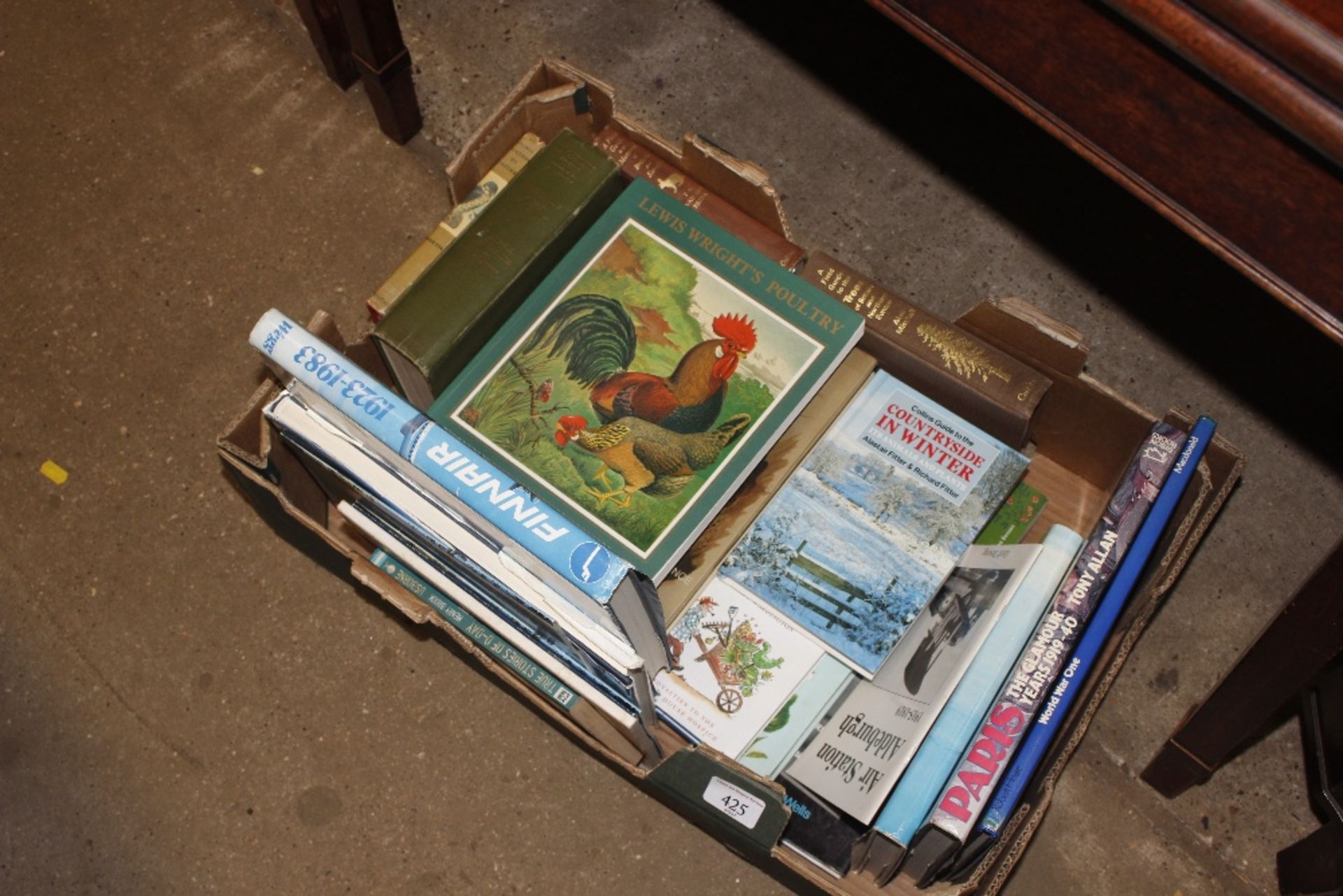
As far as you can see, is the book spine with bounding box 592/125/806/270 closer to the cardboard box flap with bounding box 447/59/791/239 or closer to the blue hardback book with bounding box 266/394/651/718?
the cardboard box flap with bounding box 447/59/791/239

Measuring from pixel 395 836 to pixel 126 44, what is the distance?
1287 mm

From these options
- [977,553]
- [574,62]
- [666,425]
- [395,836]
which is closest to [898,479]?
[977,553]

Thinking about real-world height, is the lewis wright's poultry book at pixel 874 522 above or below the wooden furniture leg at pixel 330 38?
below

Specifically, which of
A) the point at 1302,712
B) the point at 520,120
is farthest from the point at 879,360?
the point at 1302,712

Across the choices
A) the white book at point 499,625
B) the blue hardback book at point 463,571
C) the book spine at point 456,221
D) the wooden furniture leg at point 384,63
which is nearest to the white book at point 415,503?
the blue hardback book at point 463,571

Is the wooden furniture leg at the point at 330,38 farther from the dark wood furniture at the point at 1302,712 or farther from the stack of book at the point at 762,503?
the dark wood furniture at the point at 1302,712

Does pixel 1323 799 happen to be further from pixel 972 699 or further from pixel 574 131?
pixel 574 131

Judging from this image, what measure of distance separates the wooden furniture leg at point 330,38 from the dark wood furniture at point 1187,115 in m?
1.10

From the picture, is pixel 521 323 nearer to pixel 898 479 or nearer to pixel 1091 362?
pixel 898 479

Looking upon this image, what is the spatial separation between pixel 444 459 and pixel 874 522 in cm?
52

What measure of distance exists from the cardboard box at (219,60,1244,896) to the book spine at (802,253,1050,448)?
31 millimetres

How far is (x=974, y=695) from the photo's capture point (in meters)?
1.31

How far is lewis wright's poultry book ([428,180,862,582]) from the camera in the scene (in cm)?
135

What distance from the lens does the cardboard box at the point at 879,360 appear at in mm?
1307
